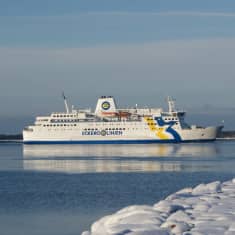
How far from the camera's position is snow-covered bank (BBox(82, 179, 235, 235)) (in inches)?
337

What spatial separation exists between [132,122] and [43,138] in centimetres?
739

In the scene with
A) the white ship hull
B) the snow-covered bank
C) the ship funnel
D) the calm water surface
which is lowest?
the snow-covered bank

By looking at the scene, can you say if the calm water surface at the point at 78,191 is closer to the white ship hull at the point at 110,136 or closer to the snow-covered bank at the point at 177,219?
the snow-covered bank at the point at 177,219

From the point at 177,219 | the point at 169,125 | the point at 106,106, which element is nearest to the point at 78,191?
the point at 177,219

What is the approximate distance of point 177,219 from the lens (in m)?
9.34

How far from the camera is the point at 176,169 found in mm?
25250

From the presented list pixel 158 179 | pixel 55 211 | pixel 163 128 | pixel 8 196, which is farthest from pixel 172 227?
pixel 163 128

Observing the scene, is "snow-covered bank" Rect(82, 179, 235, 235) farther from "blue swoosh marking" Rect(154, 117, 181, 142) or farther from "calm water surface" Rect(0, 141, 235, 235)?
"blue swoosh marking" Rect(154, 117, 181, 142)

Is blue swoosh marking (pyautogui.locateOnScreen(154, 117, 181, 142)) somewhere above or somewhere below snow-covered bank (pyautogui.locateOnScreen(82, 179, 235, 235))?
above

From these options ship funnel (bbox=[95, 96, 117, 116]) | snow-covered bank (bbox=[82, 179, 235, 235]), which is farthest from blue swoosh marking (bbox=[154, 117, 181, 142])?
snow-covered bank (bbox=[82, 179, 235, 235])

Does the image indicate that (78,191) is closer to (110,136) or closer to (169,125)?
(110,136)

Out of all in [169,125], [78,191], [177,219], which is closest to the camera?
[177,219]

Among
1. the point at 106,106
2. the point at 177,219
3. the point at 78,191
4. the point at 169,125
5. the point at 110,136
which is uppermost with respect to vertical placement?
the point at 106,106

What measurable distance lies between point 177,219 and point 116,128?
160ft
